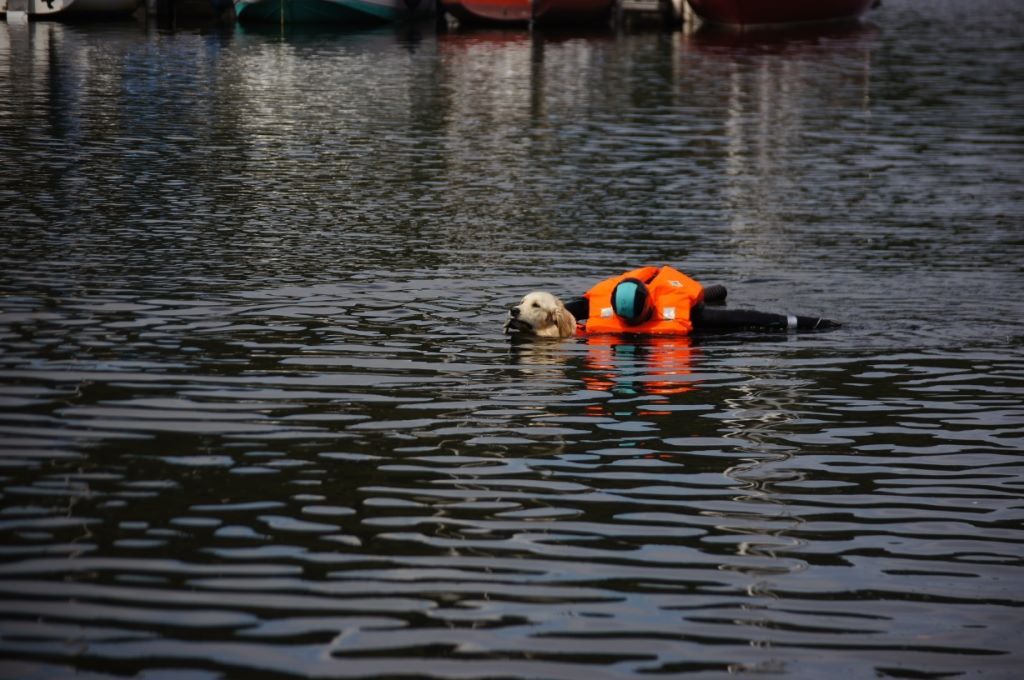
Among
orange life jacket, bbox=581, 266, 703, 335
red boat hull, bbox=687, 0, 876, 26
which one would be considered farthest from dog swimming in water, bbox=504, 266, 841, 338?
red boat hull, bbox=687, 0, 876, 26

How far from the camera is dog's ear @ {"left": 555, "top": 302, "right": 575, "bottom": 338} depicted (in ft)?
50.3

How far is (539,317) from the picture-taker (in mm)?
15047

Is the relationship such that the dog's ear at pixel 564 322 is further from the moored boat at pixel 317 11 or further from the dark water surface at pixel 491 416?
the moored boat at pixel 317 11

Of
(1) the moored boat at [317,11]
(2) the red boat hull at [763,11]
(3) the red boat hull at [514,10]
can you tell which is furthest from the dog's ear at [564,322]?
(2) the red boat hull at [763,11]

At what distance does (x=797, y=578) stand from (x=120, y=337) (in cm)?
800

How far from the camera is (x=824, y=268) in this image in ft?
62.6

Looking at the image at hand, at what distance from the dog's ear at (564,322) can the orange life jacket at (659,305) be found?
0.26 meters

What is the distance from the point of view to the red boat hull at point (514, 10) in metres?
63.9

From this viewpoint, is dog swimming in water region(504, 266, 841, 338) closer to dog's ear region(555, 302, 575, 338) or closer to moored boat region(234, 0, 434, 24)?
dog's ear region(555, 302, 575, 338)

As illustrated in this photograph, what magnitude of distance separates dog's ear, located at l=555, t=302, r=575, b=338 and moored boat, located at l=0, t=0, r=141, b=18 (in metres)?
52.0

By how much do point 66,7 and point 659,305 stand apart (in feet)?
173

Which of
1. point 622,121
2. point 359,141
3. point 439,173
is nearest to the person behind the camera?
point 439,173

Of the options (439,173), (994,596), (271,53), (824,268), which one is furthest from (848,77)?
(994,596)

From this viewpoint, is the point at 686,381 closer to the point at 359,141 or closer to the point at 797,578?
the point at 797,578
